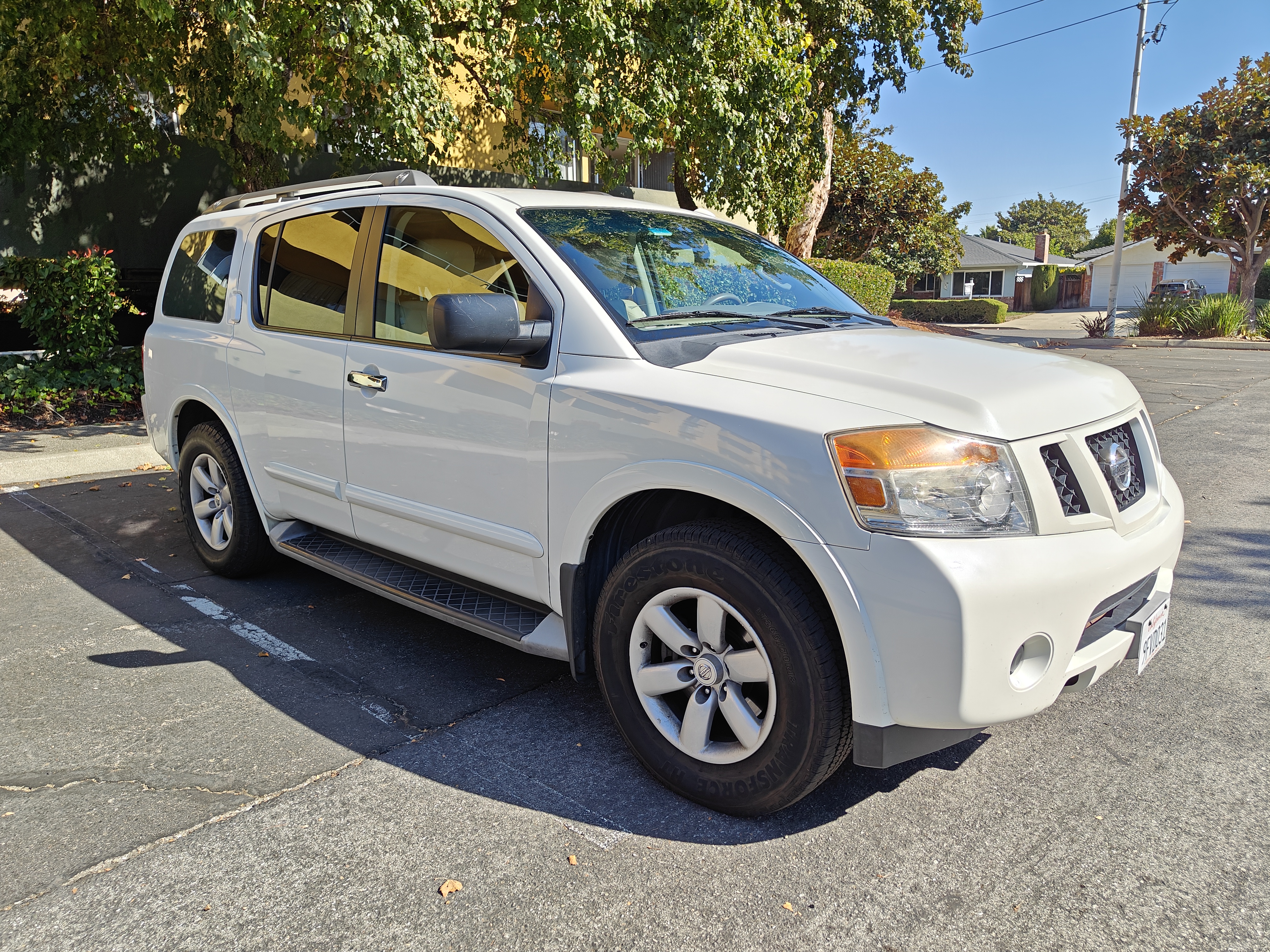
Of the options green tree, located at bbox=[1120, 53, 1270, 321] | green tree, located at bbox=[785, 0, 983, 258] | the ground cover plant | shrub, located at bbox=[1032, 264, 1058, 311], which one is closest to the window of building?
shrub, located at bbox=[1032, 264, 1058, 311]

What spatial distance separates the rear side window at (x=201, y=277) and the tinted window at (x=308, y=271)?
1.17 feet

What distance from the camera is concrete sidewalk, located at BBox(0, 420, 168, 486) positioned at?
7332mm

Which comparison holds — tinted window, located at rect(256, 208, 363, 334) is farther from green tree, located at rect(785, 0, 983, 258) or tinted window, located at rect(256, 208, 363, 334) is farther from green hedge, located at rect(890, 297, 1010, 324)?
green hedge, located at rect(890, 297, 1010, 324)

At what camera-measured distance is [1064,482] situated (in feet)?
8.33

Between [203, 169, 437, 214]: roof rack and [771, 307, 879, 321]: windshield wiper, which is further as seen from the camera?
[203, 169, 437, 214]: roof rack

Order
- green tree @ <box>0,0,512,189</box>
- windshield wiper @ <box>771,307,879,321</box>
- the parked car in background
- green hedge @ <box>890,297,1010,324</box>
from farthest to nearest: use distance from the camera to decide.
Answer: green hedge @ <box>890,297,1010,324</box> < the parked car in background < green tree @ <box>0,0,512,189</box> < windshield wiper @ <box>771,307,879,321</box>

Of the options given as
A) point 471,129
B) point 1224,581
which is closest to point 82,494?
point 1224,581

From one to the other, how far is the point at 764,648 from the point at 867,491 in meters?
0.53

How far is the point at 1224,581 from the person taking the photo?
15.6 feet

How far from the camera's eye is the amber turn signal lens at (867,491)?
2346 millimetres

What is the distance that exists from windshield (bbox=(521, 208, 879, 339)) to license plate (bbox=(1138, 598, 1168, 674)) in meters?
1.46

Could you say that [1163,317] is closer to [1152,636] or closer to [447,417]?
[1152,636]

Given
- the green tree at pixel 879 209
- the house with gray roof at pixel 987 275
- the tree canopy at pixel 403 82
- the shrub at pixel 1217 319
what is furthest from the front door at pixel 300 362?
the house with gray roof at pixel 987 275

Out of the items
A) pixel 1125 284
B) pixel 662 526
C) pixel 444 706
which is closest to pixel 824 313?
pixel 662 526
